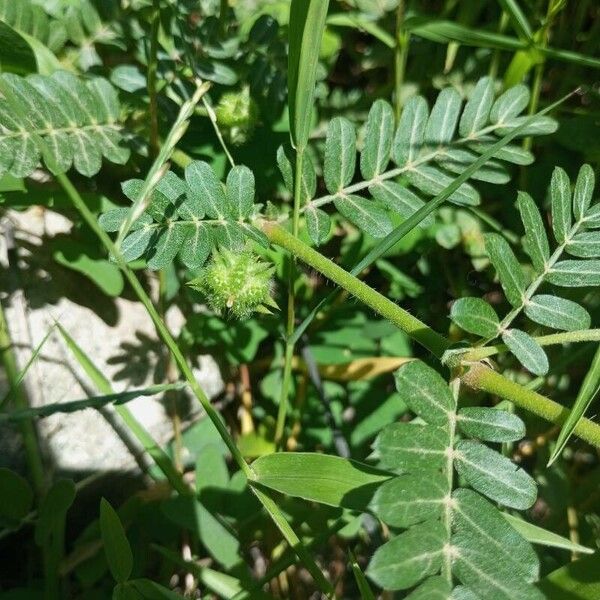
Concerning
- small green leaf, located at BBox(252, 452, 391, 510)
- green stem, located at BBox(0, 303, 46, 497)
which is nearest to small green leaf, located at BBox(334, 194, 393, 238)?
small green leaf, located at BBox(252, 452, 391, 510)

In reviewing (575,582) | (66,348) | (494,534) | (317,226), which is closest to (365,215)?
(317,226)

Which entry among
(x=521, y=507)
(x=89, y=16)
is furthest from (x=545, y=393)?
(x=89, y=16)

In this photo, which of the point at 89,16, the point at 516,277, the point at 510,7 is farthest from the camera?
the point at 89,16

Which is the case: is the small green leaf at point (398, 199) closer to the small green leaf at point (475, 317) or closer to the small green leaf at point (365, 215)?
the small green leaf at point (365, 215)

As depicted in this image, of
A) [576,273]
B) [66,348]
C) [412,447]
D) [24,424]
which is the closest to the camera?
[412,447]

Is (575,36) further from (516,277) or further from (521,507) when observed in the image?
(521,507)

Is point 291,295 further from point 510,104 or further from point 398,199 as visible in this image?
point 510,104

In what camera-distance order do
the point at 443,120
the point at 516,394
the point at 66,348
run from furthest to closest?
the point at 66,348
the point at 443,120
the point at 516,394

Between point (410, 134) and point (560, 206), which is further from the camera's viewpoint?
point (410, 134)
